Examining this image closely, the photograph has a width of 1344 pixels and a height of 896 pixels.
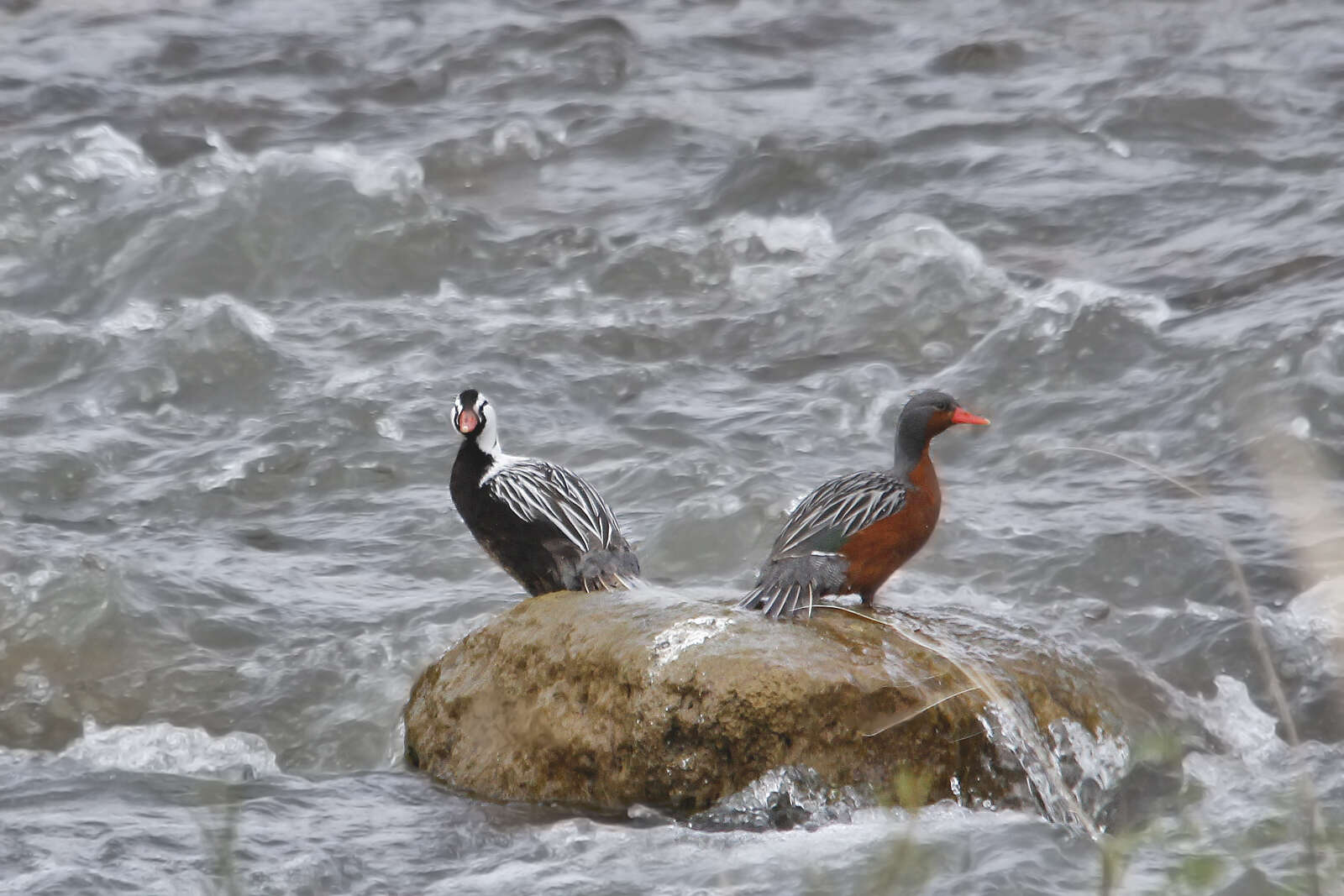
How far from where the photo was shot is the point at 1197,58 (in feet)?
46.1

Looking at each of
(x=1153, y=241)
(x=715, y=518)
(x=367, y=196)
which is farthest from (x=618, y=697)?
(x=367, y=196)

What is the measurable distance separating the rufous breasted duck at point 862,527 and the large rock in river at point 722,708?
16 centimetres

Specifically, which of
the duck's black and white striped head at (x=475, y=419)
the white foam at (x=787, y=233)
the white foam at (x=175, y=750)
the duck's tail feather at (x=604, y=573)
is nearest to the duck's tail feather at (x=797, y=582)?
the duck's tail feather at (x=604, y=573)

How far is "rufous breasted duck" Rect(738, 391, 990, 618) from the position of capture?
6379 millimetres

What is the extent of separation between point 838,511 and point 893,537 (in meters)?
0.23

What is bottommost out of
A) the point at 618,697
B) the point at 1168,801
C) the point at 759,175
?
the point at 1168,801

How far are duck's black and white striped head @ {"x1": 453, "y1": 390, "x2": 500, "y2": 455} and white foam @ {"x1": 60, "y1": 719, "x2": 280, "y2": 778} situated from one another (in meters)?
1.57

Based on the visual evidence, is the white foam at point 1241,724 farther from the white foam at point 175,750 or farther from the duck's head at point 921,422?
the white foam at point 175,750

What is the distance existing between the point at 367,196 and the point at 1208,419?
20.9 feet

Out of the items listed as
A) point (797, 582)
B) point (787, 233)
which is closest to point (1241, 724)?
point (797, 582)

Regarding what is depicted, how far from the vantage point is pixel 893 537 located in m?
6.59

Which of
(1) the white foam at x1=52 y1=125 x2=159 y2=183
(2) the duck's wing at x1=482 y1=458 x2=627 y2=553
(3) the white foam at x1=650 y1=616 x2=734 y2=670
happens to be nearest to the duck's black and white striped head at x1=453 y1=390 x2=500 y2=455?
(2) the duck's wing at x1=482 y1=458 x2=627 y2=553

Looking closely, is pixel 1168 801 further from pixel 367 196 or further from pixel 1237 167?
pixel 367 196

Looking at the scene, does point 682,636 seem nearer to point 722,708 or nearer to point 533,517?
point 722,708
